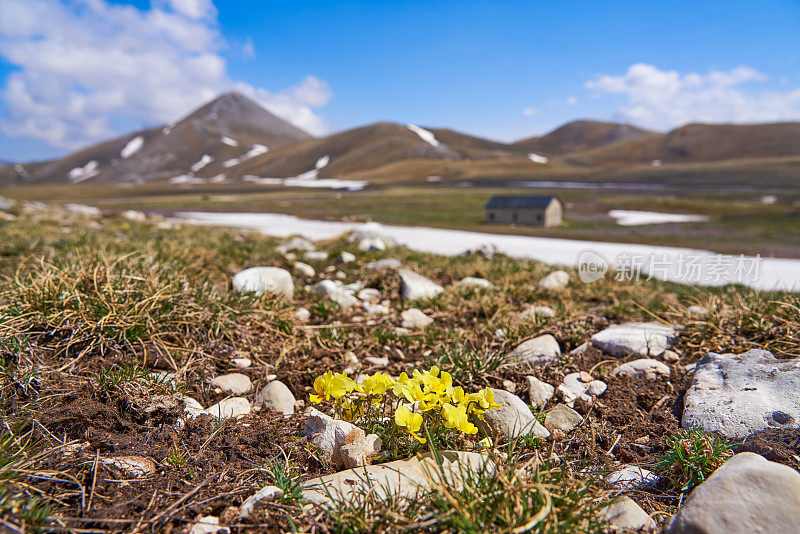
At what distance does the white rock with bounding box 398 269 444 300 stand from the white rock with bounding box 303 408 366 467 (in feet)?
10.6

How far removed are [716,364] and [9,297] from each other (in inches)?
224

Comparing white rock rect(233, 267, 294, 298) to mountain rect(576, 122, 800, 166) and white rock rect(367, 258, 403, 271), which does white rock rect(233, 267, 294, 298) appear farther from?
mountain rect(576, 122, 800, 166)

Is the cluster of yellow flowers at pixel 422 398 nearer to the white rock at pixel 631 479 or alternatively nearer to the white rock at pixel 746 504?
the white rock at pixel 631 479

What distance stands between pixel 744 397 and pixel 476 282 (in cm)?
398

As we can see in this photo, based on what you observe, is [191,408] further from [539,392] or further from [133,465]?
[539,392]

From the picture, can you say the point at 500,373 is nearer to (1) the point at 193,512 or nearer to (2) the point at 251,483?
(2) the point at 251,483

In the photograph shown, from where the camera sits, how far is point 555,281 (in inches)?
267

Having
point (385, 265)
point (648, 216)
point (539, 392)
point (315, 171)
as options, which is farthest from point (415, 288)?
point (315, 171)

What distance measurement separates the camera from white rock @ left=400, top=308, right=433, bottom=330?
5.03 m

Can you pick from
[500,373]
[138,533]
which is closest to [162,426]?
[138,533]

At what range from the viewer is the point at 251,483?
2289 millimetres

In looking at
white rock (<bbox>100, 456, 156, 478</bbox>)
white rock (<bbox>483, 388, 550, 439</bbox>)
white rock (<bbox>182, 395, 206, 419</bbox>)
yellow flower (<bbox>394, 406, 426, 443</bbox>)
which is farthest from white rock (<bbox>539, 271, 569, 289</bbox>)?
white rock (<bbox>100, 456, 156, 478</bbox>)

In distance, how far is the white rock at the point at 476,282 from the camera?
21.1 feet

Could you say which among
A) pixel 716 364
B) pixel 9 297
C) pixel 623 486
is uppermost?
pixel 9 297
